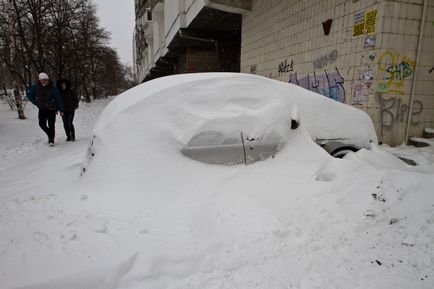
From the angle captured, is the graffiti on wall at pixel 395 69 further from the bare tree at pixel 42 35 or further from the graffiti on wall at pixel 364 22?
the bare tree at pixel 42 35

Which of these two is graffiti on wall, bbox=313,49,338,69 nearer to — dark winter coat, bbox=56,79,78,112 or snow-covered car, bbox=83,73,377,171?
snow-covered car, bbox=83,73,377,171

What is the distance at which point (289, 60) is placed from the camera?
27.3 feet

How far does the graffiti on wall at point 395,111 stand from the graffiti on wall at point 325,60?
1.49 metres

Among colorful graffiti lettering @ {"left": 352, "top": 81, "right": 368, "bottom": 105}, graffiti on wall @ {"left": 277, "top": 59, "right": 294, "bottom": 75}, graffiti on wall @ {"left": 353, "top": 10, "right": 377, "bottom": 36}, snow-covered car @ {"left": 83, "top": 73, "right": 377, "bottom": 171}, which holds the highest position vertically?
graffiti on wall @ {"left": 353, "top": 10, "right": 377, "bottom": 36}

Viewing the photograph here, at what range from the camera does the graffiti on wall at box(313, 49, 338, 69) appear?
263 inches

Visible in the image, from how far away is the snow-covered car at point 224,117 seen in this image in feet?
9.96

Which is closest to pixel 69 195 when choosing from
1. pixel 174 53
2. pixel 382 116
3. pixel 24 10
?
pixel 382 116

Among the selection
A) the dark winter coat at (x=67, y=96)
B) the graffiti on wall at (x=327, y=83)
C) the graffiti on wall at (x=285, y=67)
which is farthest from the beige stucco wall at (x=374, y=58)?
the dark winter coat at (x=67, y=96)

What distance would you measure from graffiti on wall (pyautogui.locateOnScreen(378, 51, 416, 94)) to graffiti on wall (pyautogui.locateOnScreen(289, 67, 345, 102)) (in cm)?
93

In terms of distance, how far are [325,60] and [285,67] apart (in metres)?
1.70

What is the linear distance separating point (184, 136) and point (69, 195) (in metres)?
1.31

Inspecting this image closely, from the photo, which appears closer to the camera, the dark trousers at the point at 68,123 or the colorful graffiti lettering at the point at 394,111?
the colorful graffiti lettering at the point at 394,111

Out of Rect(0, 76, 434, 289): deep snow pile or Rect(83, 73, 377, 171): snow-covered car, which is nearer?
Rect(0, 76, 434, 289): deep snow pile

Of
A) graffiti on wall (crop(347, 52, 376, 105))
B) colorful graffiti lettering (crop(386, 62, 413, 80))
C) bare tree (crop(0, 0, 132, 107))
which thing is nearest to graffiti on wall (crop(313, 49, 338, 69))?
graffiti on wall (crop(347, 52, 376, 105))
